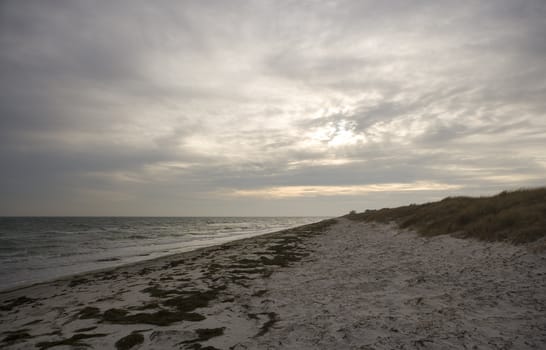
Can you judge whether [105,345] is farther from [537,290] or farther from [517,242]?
[517,242]

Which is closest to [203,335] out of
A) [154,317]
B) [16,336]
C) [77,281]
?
[154,317]

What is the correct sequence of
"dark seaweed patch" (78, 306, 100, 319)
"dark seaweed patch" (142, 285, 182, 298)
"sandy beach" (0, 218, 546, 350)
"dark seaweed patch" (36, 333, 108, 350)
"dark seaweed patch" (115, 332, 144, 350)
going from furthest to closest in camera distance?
"dark seaweed patch" (142, 285, 182, 298), "dark seaweed patch" (78, 306, 100, 319), "dark seaweed patch" (36, 333, 108, 350), "dark seaweed patch" (115, 332, 144, 350), "sandy beach" (0, 218, 546, 350)

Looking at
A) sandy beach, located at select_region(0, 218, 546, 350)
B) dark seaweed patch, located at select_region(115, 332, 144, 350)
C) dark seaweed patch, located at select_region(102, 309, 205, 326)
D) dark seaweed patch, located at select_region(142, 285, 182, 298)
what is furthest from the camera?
dark seaweed patch, located at select_region(142, 285, 182, 298)

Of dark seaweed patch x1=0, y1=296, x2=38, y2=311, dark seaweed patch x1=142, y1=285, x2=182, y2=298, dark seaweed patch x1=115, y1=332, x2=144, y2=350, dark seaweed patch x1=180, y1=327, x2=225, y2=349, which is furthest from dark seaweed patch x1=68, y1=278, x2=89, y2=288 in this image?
dark seaweed patch x1=180, y1=327, x2=225, y2=349

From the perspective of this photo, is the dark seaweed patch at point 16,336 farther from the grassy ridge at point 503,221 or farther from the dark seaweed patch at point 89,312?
the grassy ridge at point 503,221

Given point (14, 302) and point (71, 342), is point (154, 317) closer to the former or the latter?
point (71, 342)

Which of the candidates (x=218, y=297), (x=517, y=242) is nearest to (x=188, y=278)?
(x=218, y=297)

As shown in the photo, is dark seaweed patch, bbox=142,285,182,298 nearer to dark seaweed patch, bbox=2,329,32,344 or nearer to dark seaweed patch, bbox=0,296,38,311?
dark seaweed patch, bbox=2,329,32,344

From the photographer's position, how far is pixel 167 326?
630 centimetres

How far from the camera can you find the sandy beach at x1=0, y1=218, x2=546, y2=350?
5195 millimetres

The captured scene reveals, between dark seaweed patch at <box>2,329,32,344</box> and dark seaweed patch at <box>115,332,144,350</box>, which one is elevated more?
dark seaweed patch at <box>115,332,144,350</box>

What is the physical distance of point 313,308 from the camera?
6.86 meters

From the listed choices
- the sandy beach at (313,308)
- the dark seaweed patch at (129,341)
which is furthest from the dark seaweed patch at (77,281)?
the dark seaweed patch at (129,341)

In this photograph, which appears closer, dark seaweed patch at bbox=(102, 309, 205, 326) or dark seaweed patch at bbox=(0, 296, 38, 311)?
dark seaweed patch at bbox=(102, 309, 205, 326)
